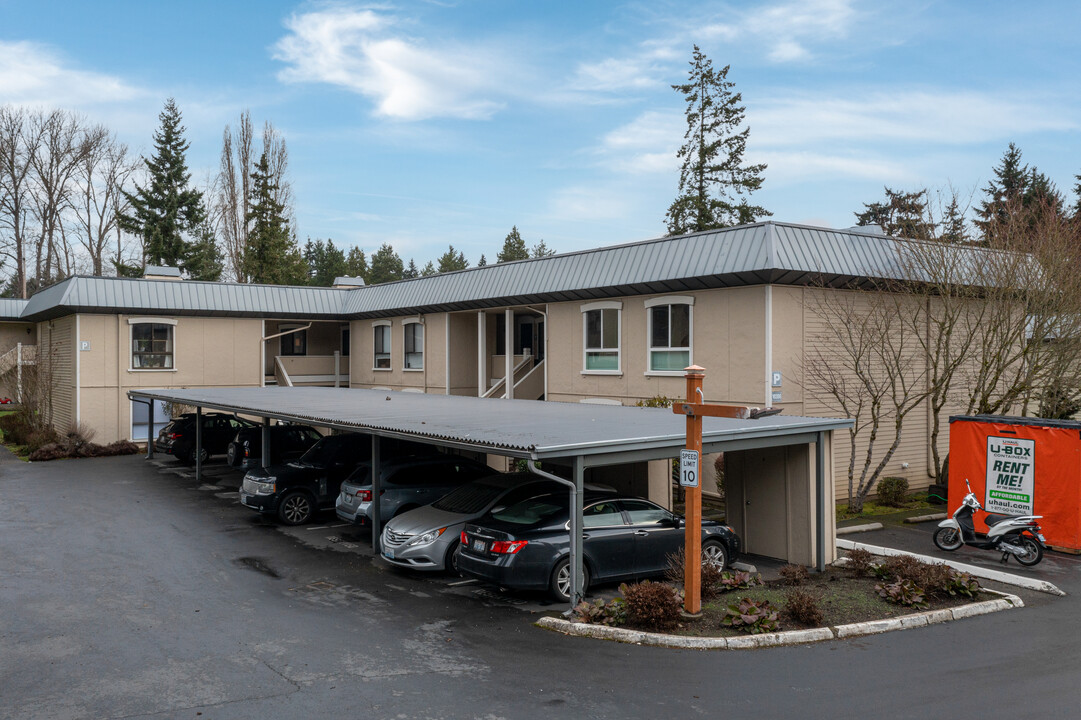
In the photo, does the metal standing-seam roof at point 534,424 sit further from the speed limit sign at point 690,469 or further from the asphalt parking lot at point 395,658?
the asphalt parking lot at point 395,658

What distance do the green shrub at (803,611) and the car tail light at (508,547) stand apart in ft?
11.6

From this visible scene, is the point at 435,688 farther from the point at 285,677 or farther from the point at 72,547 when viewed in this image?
the point at 72,547

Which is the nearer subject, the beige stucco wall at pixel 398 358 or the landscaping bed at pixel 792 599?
the landscaping bed at pixel 792 599

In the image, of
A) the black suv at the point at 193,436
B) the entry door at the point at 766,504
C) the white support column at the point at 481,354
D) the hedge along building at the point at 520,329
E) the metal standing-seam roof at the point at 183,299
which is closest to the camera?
the entry door at the point at 766,504

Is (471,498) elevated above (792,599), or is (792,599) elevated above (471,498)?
(471,498)

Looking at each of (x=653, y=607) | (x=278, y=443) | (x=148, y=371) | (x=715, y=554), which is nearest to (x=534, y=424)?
(x=715, y=554)

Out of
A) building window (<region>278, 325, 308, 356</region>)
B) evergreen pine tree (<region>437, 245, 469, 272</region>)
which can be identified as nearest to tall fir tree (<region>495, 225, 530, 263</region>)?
evergreen pine tree (<region>437, 245, 469, 272</region>)

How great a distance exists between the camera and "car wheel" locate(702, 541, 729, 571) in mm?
12578

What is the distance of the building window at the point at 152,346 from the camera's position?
98.4ft

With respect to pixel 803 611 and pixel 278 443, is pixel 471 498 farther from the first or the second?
pixel 278 443

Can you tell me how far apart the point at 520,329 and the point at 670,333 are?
445 inches

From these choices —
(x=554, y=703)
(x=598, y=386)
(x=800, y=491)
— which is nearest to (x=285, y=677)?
(x=554, y=703)

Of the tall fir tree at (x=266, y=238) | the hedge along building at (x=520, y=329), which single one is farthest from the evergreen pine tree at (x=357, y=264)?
the hedge along building at (x=520, y=329)

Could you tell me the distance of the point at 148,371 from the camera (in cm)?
3011
